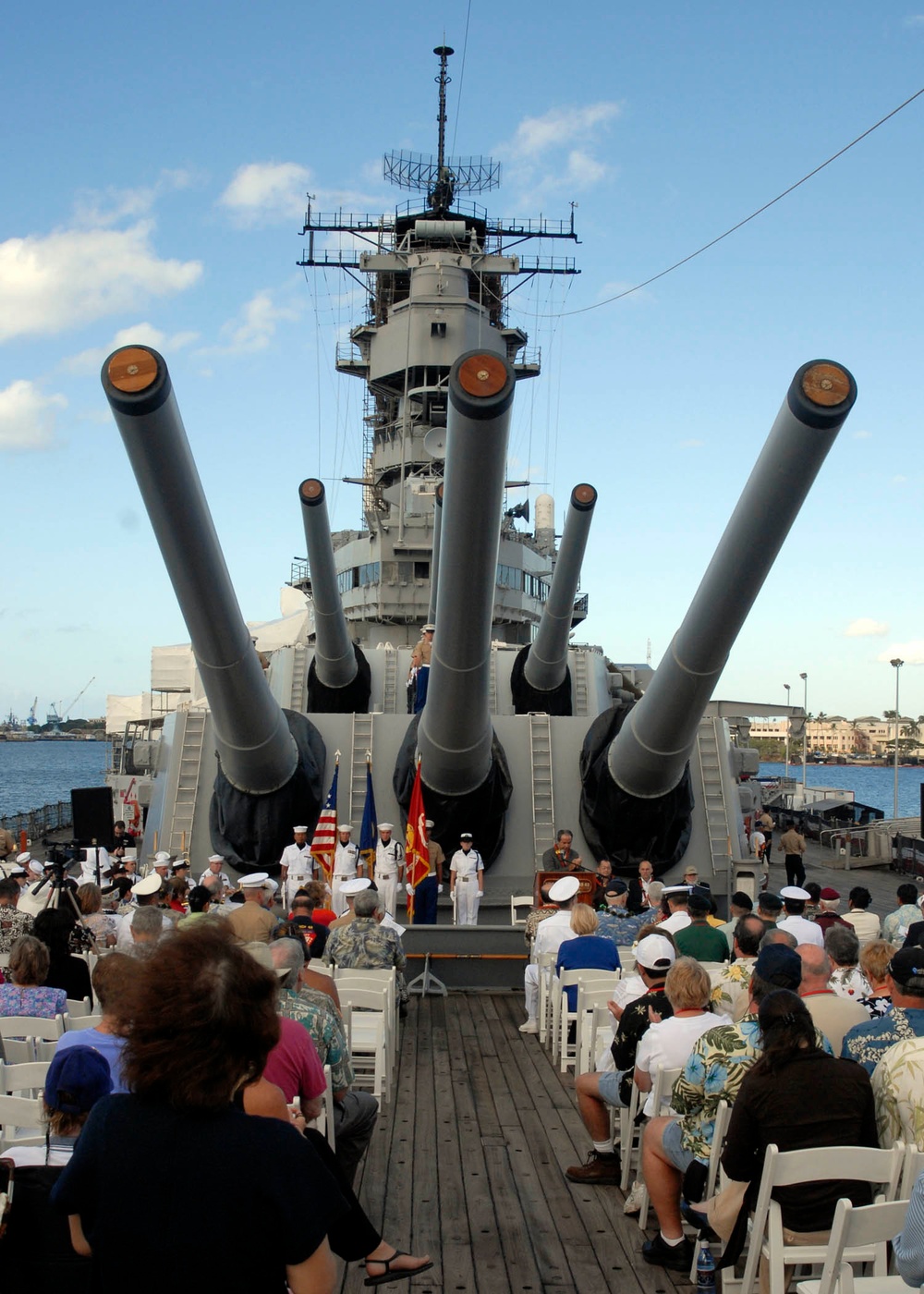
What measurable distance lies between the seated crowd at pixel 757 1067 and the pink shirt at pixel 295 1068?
1129 millimetres

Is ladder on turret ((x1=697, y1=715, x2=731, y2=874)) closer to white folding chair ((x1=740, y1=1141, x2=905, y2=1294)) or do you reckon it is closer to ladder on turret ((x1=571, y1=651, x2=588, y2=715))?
ladder on turret ((x1=571, y1=651, x2=588, y2=715))

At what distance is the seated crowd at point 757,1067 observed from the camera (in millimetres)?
3223

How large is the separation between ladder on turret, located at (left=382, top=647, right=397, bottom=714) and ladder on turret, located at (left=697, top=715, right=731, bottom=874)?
405cm

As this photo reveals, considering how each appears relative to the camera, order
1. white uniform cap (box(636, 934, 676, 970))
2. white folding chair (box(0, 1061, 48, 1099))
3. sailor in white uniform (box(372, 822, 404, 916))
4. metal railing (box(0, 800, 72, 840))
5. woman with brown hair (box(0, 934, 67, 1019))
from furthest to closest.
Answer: metal railing (box(0, 800, 72, 840))
sailor in white uniform (box(372, 822, 404, 916))
white uniform cap (box(636, 934, 676, 970))
woman with brown hair (box(0, 934, 67, 1019))
white folding chair (box(0, 1061, 48, 1099))

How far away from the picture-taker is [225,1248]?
1.81 meters

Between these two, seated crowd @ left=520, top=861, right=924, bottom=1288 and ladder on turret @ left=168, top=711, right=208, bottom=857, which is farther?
ladder on turret @ left=168, top=711, right=208, bottom=857

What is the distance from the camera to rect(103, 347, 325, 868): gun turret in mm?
6445

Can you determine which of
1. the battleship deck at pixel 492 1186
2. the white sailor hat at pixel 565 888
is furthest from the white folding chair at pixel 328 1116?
the white sailor hat at pixel 565 888

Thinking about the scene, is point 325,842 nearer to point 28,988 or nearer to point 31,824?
point 28,988

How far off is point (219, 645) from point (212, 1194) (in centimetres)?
650

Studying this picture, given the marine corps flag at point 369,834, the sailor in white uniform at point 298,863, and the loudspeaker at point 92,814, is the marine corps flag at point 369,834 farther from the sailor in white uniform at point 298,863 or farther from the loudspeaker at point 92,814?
the loudspeaker at point 92,814

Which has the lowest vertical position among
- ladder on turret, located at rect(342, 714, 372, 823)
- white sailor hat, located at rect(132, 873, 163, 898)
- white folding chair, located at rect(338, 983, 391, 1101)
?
white folding chair, located at rect(338, 983, 391, 1101)

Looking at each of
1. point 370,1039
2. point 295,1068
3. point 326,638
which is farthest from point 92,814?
point 295,1068

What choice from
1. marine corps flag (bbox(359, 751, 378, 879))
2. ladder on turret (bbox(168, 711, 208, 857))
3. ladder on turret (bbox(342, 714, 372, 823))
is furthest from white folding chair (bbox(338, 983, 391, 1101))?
ladder on turret (bbox(168, 711, 208, 857))
